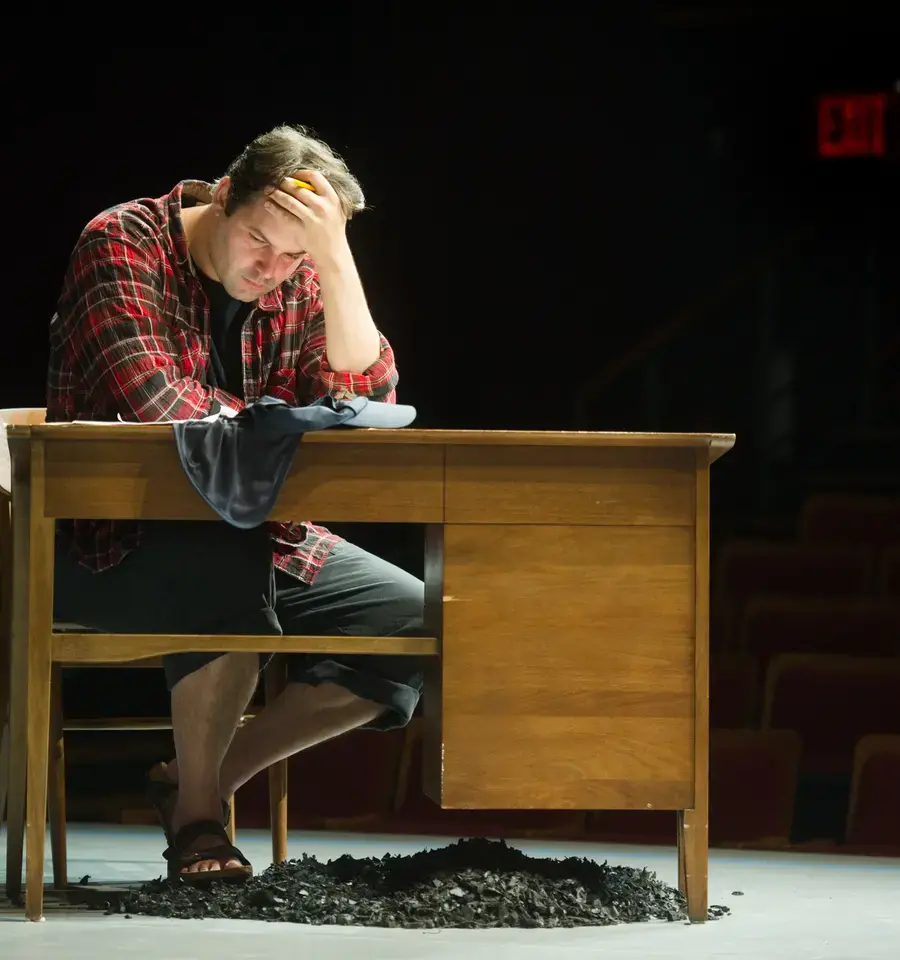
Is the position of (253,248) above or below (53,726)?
above

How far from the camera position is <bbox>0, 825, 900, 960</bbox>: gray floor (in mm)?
2084

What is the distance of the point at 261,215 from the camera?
2623 millimetres

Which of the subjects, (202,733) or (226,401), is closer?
(202,733)

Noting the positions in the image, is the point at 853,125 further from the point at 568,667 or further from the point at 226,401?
the point at 568,667

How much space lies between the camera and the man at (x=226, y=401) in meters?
2.43

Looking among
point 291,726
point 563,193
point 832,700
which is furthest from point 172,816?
point 563,193

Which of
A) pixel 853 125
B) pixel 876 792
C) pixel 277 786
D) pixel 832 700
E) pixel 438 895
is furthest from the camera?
pixel 853 125

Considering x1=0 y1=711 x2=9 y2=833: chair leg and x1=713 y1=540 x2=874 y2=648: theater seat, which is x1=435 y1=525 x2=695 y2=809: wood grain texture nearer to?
x1=0 y1=711 x2=9 y2=833: chair leg

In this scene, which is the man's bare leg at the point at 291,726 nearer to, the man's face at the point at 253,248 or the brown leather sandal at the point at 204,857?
the brown leather sandal at the point at 204,857

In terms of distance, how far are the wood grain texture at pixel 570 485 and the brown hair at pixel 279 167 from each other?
560mm

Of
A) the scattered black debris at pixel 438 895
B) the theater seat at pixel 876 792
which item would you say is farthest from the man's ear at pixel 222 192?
the theater seat at pixel 876 792

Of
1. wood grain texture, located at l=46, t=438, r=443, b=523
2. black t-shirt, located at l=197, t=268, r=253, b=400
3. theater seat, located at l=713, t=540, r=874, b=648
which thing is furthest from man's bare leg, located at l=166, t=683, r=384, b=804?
→ theater seat, located at l=713, t=540, r=874, b=648

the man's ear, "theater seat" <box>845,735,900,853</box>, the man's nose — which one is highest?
the man's ear

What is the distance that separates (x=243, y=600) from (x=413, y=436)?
34 centimetres
